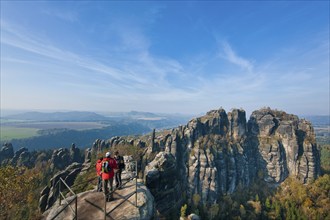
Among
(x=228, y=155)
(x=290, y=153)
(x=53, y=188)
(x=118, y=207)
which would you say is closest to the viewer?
(x=118, y=207)

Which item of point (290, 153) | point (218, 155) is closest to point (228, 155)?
point (218, 155)

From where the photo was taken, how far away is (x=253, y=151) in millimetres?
199750

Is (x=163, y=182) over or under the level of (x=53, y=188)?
over

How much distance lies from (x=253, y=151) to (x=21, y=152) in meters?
173

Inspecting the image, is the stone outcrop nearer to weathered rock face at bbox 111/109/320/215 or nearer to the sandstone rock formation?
the sandstone rock formation

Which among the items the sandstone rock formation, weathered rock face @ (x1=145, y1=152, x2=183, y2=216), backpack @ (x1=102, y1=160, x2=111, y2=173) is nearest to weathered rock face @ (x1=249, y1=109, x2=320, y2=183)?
weathered rock face @ (x1=145, y1=152, x2=183, y2=216)

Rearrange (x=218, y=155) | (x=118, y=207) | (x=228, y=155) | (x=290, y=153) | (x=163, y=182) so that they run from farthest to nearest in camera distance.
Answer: (x=290, y=153) → (x=228, y=155) → (x=218, y=155) → (x=163, y=182) → (x=118, y=207)

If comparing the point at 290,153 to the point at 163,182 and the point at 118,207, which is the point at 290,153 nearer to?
the point at 163,182

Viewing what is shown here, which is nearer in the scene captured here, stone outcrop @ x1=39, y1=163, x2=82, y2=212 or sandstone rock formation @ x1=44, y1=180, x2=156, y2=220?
sandstone rock formation @ x1=44, y1=180, x2=156, y2=220

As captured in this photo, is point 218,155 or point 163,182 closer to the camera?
point 163,182

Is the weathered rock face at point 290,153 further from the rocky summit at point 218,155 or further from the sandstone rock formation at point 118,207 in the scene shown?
the sandstone rock formation at point 118,207

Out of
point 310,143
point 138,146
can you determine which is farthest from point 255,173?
point 138,146

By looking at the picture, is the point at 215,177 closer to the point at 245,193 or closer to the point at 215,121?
the point at 245,193

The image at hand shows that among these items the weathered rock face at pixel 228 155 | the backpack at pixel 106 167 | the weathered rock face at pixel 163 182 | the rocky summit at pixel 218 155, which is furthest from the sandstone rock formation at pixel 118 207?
the weathered rock face at pixel 228 155
